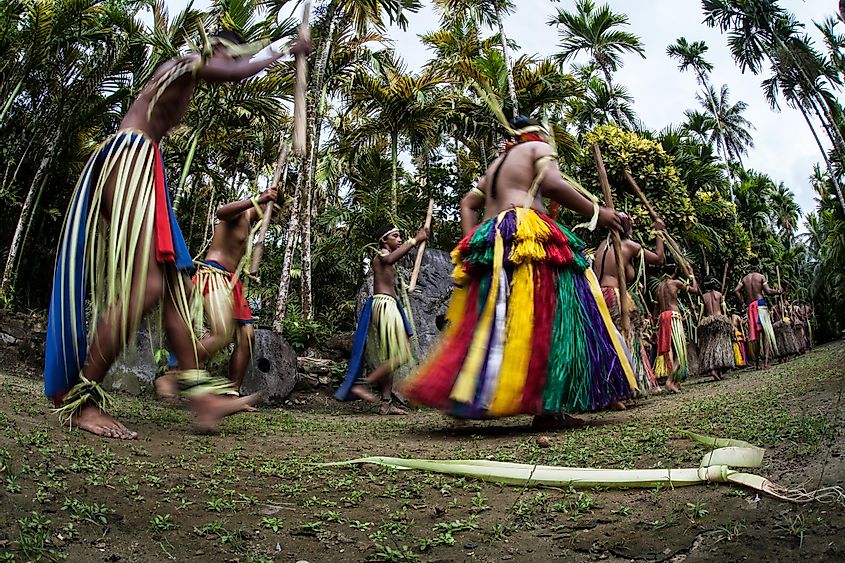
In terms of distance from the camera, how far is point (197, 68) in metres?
2.54

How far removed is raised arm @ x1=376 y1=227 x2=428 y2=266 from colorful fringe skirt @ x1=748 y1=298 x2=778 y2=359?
647 cm

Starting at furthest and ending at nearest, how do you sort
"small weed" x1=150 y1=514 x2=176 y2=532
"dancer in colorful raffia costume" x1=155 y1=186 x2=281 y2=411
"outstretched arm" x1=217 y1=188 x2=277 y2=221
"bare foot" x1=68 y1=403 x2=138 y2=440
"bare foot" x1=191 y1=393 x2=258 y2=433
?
"outstretched arm" x1=217 y1=188 x2=277 y2=221 < "dancer in colorful raffia costume" x1=155 y1=186 x2=281 y2=411 < "bare foot" x1=191 y1=393 x2=258 y2=433 < "bare foot" x1=68 y1=403 x2=138 y2=440 < "small weed" x1=150 y1=514 x2=176 y2=532

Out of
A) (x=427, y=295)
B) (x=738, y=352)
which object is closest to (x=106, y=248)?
(x=427, y=295)

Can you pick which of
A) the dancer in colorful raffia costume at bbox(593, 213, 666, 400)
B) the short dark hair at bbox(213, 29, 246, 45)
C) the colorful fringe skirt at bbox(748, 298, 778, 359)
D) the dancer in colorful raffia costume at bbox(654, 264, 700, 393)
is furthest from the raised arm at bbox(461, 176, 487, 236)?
the colorful fringe skirt at bbox(748, 298, 778, 359)

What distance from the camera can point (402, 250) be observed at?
18.1 ft

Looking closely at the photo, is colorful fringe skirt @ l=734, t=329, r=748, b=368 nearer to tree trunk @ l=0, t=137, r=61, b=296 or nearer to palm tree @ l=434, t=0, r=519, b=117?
palm tree @ l=434, t=0, r=519, b=117

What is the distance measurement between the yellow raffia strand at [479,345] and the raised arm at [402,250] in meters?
2.30

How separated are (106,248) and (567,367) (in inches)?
78.2

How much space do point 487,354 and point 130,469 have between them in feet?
5.00

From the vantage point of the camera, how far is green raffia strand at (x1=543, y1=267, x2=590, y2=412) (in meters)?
2.86

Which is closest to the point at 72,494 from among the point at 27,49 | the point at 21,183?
the point at 27,49

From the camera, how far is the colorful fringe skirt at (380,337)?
18.1 feet

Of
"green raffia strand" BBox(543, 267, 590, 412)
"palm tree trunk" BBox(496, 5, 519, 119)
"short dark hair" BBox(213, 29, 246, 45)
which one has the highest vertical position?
"palm tree trunk" BBox(496, 5, 519, 119)

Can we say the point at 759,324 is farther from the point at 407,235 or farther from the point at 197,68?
the point at 197,68
